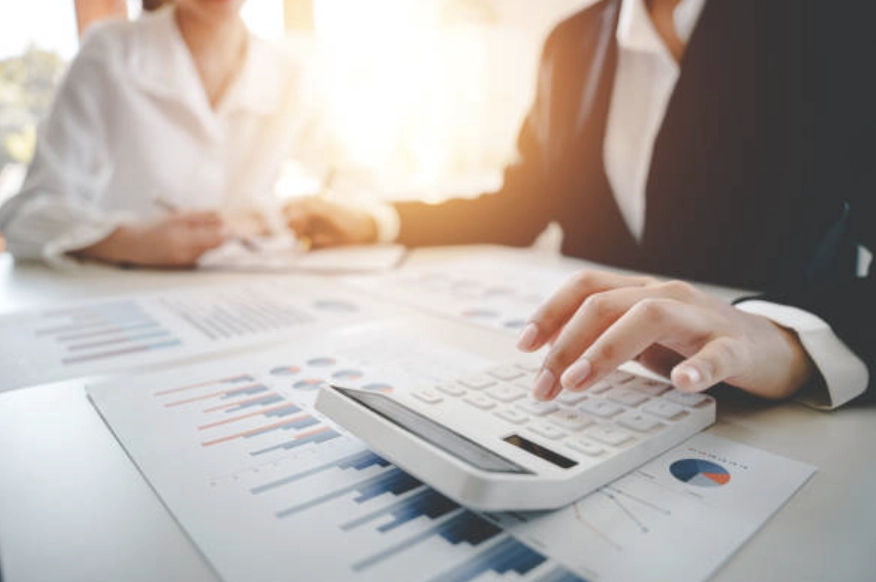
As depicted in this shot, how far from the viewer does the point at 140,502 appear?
0.98 ft

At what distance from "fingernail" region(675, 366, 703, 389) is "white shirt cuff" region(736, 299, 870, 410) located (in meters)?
0.14

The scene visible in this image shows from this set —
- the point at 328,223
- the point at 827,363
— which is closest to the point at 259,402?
the point at 827,363

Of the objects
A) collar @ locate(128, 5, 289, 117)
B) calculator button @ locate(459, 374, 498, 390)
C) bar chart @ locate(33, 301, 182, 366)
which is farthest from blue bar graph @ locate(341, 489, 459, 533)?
collar @ locate(128, 5, 289, 117)

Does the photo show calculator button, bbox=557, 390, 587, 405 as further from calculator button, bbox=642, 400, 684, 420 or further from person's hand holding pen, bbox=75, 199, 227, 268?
person's hand holding pen, bbox=75, 199, 227, 268

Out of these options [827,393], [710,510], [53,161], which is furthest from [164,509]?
[53,161]

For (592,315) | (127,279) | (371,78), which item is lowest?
(127,279)

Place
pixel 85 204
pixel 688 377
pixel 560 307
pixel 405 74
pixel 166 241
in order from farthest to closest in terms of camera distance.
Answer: pixel 405 74
pixel 85 204
pixel 166 241
pixel 560 307
pixel 688 377

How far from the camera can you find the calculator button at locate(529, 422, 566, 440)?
0.32 m

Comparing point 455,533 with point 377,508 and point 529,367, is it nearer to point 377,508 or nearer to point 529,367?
point 377,508

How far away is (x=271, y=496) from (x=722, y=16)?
84cm

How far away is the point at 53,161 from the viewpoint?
1.07 metres

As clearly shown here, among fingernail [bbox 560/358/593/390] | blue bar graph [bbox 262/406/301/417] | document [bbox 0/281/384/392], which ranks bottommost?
document [bbox 0/281/384/392]

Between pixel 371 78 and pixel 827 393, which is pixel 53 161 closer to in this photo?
pixel 827 393

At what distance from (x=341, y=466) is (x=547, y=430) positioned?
12 centimetres
